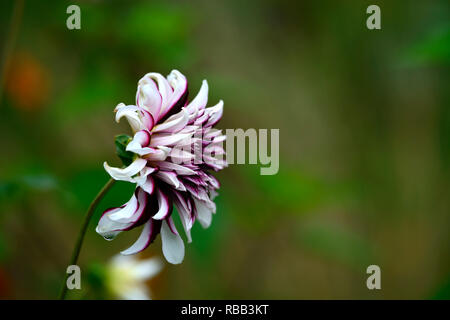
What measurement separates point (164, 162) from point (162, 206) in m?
0.05

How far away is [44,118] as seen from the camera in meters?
1.47

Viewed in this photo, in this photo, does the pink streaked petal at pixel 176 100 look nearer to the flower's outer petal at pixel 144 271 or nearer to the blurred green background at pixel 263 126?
the blurred green background at pixel 263 126

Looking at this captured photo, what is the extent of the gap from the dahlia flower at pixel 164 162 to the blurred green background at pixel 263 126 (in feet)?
0.85

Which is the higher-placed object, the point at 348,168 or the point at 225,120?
the point at 225,120

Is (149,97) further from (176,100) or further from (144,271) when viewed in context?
(144,271)

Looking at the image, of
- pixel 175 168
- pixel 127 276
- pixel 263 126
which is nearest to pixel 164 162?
pixel 175 168

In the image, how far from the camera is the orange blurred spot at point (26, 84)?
4.53 ft

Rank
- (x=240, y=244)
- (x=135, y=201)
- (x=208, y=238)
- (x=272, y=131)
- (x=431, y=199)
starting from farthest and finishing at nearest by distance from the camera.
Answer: (x=272, y=131) < (x=240, y=244) < (x=431, y=199) < (x=208, y=238) < (x=135, y=201)

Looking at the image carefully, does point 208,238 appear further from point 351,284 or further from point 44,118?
point 351,284

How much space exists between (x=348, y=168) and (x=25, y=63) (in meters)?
1.21

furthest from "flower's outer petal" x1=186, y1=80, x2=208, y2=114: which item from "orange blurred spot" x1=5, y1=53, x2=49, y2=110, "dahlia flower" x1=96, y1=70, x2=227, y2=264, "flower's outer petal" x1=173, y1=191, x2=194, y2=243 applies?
"orange blurred spot" x1=5, y1=53, x2=49, y2=110

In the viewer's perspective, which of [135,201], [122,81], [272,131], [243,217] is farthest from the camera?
[272,131]

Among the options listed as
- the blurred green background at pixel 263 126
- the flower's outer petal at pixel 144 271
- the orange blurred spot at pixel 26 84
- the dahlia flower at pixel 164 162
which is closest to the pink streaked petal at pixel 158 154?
the dahlia flower at pixel 164 162
